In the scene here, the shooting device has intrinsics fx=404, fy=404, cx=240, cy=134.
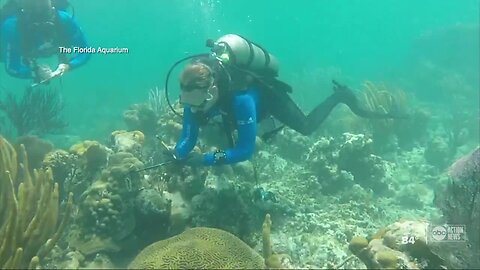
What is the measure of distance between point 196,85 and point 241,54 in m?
1.64


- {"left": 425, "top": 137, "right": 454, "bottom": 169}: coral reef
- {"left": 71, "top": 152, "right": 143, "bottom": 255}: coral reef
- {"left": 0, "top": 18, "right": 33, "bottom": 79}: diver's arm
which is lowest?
{"left": 71, "top": 152, "right": 143, "bottom": 255}: coral reef

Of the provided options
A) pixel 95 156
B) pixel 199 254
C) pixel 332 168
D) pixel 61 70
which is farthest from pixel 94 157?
pixel 332 168

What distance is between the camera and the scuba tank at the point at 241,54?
659 centimetres

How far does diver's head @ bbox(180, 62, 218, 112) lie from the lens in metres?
5.47

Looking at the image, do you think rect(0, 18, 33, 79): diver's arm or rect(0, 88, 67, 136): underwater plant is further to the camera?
rect(0, 88, 67, 136): underwater plant

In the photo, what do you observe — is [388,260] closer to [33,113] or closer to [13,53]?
[13,53]

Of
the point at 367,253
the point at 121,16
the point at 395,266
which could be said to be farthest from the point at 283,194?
the point at 121,16

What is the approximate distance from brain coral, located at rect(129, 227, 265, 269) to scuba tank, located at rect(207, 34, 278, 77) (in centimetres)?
296

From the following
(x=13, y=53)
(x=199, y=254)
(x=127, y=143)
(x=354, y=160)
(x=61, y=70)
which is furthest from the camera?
(x=354, y=160)

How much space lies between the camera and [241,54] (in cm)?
683

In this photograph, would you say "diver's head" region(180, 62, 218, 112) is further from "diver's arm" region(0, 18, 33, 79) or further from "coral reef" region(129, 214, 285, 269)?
"diver's arm" region(0, 18, 33, 79)

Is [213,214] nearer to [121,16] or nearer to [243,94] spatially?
[243,94]

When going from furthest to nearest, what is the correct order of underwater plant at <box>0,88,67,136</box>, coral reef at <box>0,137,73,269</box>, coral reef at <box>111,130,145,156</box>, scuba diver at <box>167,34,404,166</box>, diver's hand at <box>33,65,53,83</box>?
underwater plant at <box>0,88,67,136</box>, diver's hand at <box>33,65,53,83</box>, coral reef at <box>111,130,145,156</box>, scuba diver at <box>167,34,404,166</box>, coral reef at <box>0,137,73,269</box>

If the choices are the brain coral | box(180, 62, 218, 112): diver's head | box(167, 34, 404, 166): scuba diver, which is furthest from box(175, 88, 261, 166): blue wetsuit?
the brain coral
